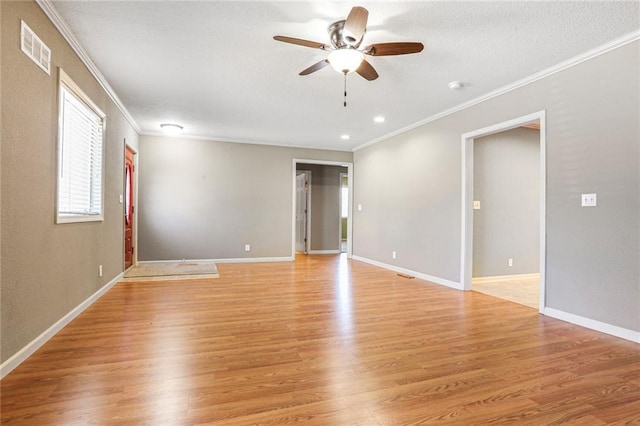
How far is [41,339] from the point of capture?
94.3 inches

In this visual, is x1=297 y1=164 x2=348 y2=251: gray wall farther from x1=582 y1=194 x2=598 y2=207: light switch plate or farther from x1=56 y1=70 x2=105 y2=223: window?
x1=582 y1=194 x2=598 y2=207: light switch plate

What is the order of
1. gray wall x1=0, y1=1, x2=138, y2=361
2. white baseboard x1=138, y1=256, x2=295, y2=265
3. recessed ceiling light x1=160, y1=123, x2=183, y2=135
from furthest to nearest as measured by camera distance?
white baseboard x1=138, y1=256, x2=295, y2=265
recessed ceiling light x1=160, y1=123, x2=183, y2=135
gray wall x1=0, y1=1, x2=138, y2=361

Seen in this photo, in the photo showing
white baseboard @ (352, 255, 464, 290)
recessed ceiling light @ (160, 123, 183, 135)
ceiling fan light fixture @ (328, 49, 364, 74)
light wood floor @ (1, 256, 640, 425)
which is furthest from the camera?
recessed ceiling light @ (160, 123, 183, 135)

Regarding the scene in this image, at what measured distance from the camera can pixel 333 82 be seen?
12.2 feet

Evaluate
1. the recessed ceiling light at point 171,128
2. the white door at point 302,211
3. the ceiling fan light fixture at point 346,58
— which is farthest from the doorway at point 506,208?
the recessed ceiling light at point 171,128

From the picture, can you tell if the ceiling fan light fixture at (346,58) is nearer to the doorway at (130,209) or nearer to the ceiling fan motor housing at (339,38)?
the ceiling fan motor housing at (339,38)

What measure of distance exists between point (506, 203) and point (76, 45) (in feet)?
18.8

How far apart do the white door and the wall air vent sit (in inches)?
242

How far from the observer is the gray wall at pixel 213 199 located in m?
6.20

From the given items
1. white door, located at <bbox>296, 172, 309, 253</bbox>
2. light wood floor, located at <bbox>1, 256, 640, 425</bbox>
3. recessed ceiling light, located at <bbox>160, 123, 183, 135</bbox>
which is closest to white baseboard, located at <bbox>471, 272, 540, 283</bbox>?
light wood floor, located at <bbox>1, 256, 640, 425</bbox>

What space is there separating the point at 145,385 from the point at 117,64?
3.06 meters

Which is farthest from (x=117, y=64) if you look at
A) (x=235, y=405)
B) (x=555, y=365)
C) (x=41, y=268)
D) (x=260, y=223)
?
(x=555, y=365)

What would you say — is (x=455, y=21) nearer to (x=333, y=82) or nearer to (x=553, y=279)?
(x=333, y=82)

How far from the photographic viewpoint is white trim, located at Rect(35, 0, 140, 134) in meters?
2.35
